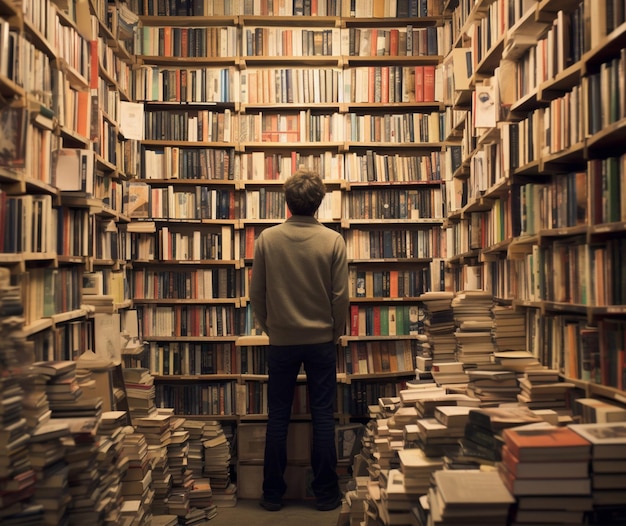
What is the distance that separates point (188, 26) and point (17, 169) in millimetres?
2914

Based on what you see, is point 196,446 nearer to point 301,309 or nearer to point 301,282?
point 301,309

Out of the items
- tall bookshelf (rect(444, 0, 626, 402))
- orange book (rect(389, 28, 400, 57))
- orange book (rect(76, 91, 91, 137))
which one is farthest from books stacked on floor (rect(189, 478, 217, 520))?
orange book (rect(389, 28, 400, 57))

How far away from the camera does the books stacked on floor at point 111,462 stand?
266 centimetres

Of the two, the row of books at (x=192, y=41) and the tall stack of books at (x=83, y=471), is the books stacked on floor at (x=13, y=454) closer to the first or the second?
the tall stack of books at (x=83, y=471)

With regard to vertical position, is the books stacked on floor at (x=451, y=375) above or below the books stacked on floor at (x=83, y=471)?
above

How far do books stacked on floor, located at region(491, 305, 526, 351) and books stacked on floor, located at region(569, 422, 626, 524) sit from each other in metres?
1.18

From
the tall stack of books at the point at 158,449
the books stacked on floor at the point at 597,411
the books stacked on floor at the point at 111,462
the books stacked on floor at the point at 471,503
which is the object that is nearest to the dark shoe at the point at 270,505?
the tall stack of books at the point at 158,449

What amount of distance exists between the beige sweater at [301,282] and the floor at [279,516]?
991mm

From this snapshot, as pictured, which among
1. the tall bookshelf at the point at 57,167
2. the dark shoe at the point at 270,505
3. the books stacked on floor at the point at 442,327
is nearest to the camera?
the tall bookshelf at the point at 57,167

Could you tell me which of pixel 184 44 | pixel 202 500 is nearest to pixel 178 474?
pixel 202 500

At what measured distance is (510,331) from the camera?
2896mm

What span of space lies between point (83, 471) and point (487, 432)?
4.81 feet

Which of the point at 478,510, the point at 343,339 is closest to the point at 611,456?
the point at 478,510

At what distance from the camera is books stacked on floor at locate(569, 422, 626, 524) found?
1.69m
